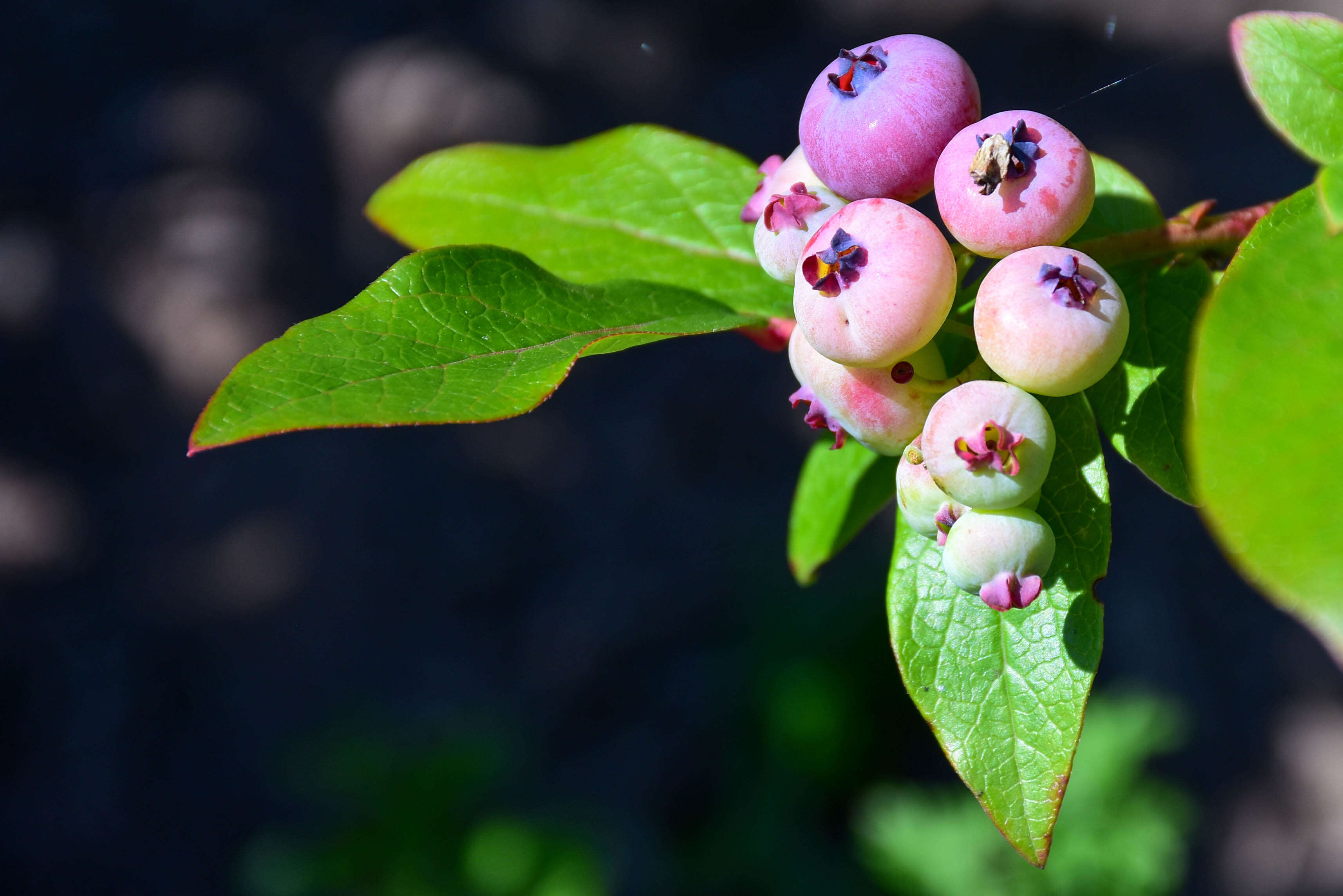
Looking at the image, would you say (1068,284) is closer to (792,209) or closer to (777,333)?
(792,209)

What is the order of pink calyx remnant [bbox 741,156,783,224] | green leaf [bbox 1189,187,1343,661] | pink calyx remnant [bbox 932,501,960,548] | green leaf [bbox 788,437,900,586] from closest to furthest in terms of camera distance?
green leaf [bbox 1189,187,1343,661] < pink calyx remnant [bbox 932,501,960,548] < pink calyx remnant [bbox 741,156,783,224] < green leaf [bbox 788,437,900,586]

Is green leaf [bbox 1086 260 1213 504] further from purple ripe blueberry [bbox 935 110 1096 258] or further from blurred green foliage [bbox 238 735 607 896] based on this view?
blurred green foliage [bbox 238 735 607 896]

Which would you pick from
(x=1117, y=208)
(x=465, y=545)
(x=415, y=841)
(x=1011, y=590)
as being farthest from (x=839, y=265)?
(x=465, y=545)

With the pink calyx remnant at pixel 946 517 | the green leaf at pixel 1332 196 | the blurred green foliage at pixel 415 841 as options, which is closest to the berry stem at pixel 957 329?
the pink calyx remnant at pixel 946 517

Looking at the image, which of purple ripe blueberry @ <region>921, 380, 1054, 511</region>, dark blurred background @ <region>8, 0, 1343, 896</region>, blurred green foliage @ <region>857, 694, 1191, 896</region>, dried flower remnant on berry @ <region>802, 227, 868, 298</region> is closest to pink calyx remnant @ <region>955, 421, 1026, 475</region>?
purple ripe blueberry @ <region>921, 380, 1054, 511</region>

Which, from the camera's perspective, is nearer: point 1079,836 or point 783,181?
point 783,181

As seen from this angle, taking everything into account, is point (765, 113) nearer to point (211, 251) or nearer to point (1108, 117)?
point (1108, 117)
